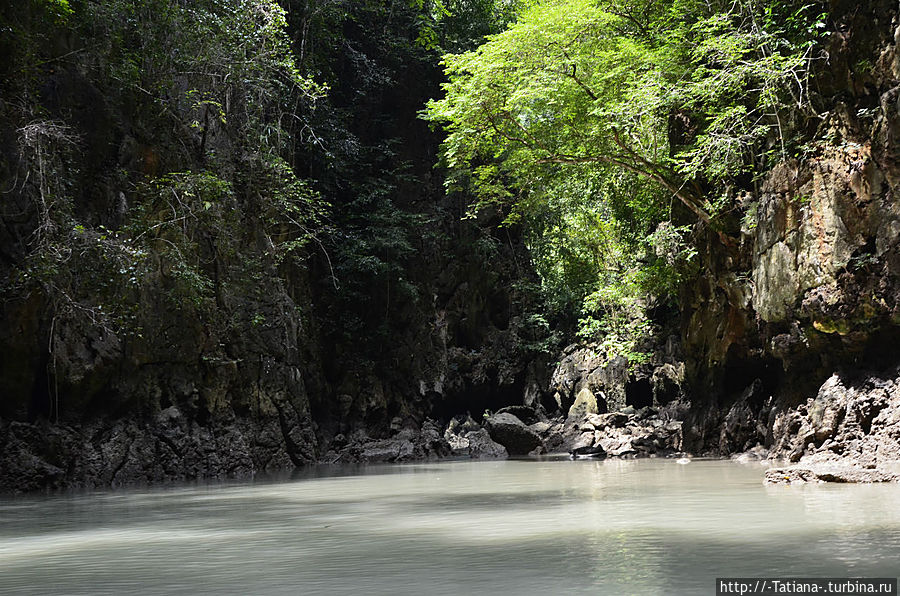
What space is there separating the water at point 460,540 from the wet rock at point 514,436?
38.7 ft

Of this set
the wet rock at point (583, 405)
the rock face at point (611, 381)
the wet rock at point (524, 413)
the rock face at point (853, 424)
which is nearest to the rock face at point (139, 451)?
the wet rock at point (524, 413)

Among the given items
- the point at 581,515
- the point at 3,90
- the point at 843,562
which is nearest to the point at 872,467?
the point at 581,515

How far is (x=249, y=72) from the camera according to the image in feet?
54.0

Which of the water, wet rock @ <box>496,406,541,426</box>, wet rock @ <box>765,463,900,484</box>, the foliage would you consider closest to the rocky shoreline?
wet rock @ <box>765,463,900,484</box>

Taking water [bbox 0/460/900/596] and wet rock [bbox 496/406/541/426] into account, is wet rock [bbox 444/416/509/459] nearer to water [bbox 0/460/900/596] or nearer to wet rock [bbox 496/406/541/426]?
wet rock [bbox 496/406/541/426]

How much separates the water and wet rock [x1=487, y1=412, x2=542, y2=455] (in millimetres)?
11807

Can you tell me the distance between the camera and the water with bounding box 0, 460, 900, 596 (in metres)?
3.86

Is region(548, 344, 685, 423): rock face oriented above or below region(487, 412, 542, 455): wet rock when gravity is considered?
above

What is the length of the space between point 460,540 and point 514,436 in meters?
16.8

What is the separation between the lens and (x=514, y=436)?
862 inches

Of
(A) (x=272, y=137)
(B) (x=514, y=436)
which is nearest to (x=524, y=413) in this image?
(B) (x=514, y=436)

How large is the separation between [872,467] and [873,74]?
17.7 feet

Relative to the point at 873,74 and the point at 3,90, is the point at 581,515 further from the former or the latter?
the point at 3,90

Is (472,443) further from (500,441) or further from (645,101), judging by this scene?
(645,101)
